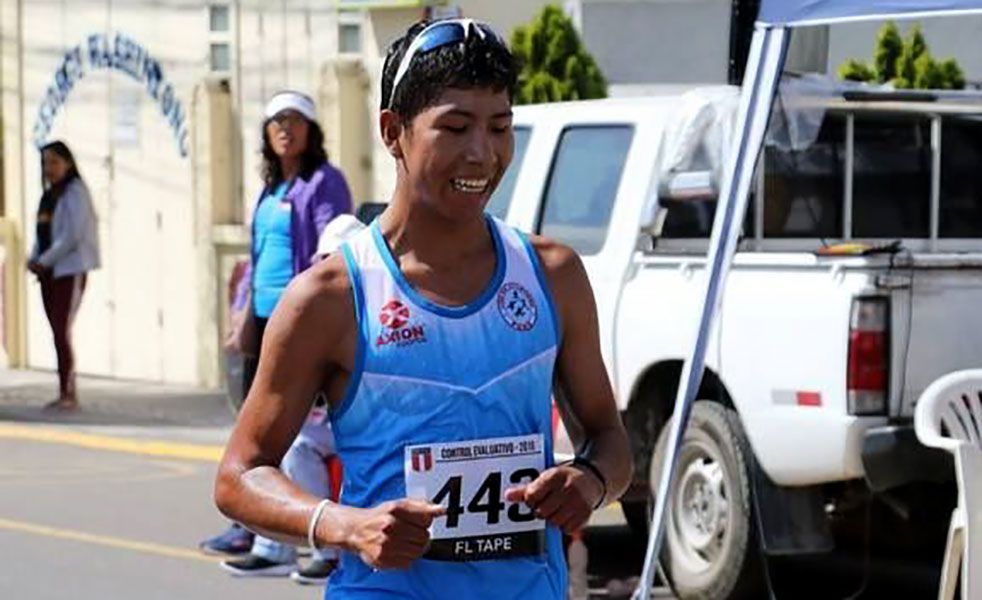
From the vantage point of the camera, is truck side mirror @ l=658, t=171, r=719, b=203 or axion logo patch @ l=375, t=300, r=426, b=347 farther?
truck side mirror @ l=658, t=171, r=719, b=203

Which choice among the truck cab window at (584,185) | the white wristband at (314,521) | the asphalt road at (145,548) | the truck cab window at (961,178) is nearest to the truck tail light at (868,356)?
the asphalt road at (145,548)

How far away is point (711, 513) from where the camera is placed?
343 inches

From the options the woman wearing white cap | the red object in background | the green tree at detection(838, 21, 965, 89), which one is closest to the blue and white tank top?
the red object in background

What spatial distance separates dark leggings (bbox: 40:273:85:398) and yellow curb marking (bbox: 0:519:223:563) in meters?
4.35

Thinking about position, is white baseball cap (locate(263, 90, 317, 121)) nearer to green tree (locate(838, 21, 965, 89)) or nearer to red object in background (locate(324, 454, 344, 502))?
red object in background (locate(324, 454, 344, 502))

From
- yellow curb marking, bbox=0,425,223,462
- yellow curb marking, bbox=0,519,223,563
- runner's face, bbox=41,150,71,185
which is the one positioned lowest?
yellow curb marking, bbox=0,519,223,563

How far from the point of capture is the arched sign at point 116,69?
17.8 m

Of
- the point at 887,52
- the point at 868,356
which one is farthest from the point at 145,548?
the point at 887,52

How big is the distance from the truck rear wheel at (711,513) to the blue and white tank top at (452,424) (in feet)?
15.7

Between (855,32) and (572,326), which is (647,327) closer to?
(572,326)

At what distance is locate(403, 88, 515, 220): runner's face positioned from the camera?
12.1ft

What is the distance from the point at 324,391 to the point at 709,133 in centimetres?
546

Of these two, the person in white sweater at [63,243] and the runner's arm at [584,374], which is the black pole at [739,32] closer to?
the person in white sweater at [63,243]

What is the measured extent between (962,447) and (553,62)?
8800mm
